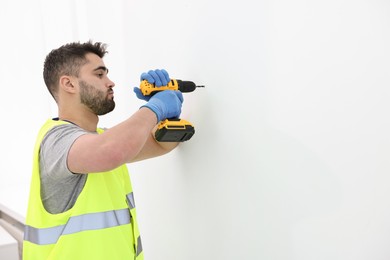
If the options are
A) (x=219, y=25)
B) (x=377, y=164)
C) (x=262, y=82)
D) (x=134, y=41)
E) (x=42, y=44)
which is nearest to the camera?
(x=377, y=164)

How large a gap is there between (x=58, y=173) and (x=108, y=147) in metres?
0.21

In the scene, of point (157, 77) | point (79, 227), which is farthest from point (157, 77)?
point (79, 227)

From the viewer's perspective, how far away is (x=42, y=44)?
2746mm

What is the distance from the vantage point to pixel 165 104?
1146mm

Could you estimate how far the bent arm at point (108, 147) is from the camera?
101cm

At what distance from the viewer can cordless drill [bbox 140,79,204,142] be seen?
1.17 metres

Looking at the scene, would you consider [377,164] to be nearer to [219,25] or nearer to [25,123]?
[219,25]

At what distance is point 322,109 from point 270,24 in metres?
0.27

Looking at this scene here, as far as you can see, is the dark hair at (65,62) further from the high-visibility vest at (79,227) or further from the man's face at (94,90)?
the high-visibility vest at (79,227)

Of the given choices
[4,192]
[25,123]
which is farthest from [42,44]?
[4,192]

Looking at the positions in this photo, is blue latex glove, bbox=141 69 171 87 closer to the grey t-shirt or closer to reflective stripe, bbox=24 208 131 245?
the grey t-shirt

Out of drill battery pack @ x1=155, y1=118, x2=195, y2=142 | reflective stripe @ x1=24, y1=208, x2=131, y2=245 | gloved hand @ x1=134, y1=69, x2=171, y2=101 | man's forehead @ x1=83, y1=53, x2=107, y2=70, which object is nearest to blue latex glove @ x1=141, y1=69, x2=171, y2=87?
gloved hand @ x1=134, y1=69, x2=171, y2=101

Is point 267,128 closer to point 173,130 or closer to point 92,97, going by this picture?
point 173,130

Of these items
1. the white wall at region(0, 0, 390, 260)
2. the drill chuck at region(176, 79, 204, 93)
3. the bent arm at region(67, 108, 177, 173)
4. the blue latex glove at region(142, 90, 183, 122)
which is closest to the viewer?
the white wall at region(0, 0, 390, 260)
